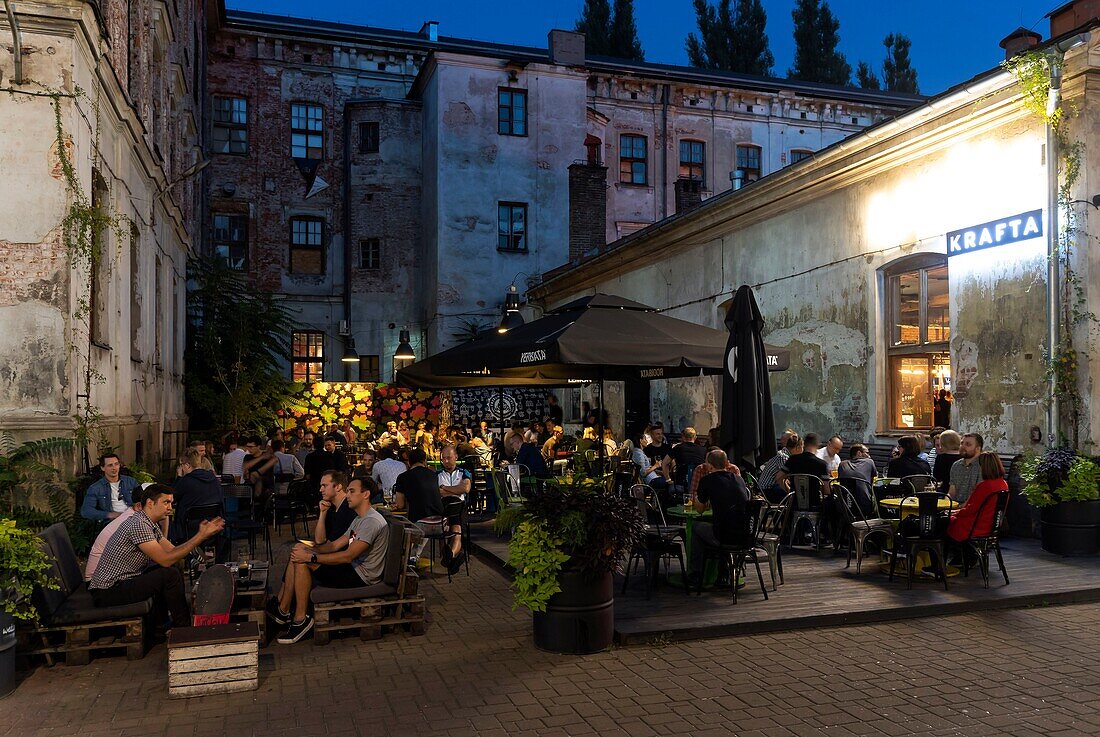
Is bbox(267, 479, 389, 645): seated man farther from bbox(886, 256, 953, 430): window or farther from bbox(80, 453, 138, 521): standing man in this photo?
bbox(886, 256, 953, 430): window

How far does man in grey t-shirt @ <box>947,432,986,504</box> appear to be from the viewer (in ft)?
32.9

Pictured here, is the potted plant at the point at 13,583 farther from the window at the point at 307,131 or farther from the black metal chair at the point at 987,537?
the window at the point at 307,131

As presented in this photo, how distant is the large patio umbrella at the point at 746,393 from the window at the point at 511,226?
21.1 metres

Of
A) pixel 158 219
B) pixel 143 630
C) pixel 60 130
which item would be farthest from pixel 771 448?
pixel 158 219

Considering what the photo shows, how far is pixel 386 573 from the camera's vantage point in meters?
7.83

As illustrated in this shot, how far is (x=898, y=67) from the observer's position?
54.0 m

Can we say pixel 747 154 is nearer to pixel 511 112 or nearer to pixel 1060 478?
pixel 511 112

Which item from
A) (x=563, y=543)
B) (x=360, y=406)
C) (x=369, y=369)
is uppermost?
(x=369, y=369)

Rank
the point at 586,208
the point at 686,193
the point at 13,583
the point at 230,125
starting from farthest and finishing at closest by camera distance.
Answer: the point at 230,125, the point at 586,208, the point at 686,193, the point at 13,583

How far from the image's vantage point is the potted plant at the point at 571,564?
6.91 metres

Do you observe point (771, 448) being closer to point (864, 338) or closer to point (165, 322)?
point (864, 338)

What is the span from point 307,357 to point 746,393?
25.7 m

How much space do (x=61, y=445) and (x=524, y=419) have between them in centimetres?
1949

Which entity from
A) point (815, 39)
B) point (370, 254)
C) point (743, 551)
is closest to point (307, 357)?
point (370, 254)
